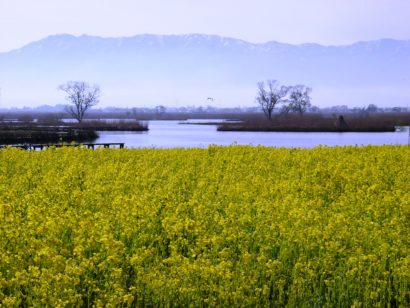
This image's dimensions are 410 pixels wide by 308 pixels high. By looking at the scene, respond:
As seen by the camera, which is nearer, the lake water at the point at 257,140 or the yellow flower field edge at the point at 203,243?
the yellow flower field edge at the point at 203,243

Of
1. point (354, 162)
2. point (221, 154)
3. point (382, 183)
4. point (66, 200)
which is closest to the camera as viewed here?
point (66, 200)

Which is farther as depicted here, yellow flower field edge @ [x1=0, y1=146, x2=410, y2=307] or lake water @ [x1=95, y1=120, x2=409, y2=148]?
lake water @ [x1=95, y1=120, x2=409, y2=148]

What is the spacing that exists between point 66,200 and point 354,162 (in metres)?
12.3

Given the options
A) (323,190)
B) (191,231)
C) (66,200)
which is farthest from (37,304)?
(323,190)

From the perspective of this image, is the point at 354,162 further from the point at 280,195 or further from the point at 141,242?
the point at 141,242

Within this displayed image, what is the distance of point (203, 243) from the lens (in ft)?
32.3

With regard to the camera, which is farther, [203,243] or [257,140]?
[257,140]

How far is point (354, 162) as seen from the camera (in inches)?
911

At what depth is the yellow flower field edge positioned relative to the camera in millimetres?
8312

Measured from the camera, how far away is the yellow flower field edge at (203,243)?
327 inches

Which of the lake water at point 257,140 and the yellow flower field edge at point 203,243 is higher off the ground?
the yellow flower field edge at point 203,243

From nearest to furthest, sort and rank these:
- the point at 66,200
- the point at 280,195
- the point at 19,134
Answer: the point at 66,200 → the point at 280,195 → the point at 19,134

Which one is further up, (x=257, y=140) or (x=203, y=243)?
(x=203, y=243)

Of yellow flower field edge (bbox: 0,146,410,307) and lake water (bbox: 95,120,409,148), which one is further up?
yellow flower field edge (bbox: 0,146,410,307)
